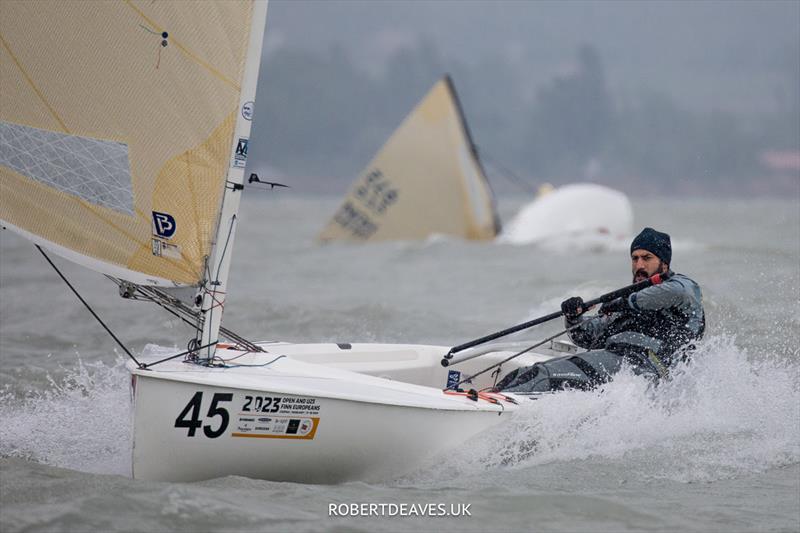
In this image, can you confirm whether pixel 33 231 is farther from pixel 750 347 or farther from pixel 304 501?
pixel 750 347

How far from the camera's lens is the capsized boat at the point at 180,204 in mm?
4070

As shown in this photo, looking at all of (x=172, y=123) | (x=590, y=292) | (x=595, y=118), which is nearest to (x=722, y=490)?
(x=172, y=123)

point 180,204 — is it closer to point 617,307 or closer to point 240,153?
point 240,153

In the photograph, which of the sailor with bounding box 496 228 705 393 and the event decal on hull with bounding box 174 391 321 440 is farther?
the sailor with bounding box 496 228 705 393

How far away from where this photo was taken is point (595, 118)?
97250 millimetres

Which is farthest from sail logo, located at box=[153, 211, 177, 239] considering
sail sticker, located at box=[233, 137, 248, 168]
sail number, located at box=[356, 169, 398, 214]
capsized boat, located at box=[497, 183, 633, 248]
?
sail number, located at box=[356, 169, 398, 214]

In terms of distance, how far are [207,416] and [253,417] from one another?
17 centimetres

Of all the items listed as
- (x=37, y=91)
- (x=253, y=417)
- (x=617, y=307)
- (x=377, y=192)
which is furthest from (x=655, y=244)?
(x=377, y=192)

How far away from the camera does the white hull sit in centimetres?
397

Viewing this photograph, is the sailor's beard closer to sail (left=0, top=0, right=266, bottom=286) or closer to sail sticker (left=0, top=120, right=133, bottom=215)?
sail (left=0, top=0, right=266, bottom=286)

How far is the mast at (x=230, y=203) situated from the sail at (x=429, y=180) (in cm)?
1268

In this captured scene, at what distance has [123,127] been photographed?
171 inches

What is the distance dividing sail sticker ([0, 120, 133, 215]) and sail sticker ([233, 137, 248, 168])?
45 cm

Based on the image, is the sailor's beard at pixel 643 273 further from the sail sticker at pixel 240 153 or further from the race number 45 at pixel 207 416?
the race number 45 at pixel 207 416
